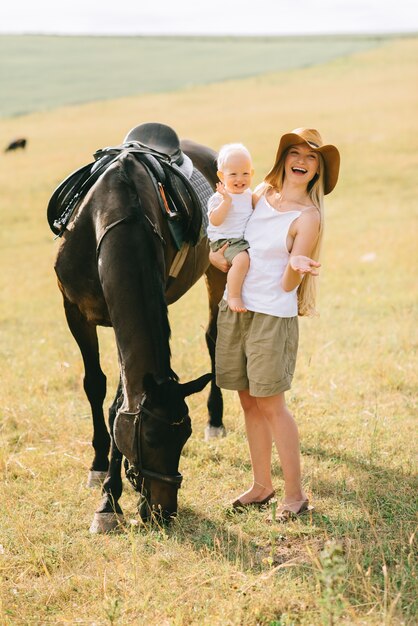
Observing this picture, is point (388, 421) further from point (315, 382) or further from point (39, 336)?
point (39, 336)

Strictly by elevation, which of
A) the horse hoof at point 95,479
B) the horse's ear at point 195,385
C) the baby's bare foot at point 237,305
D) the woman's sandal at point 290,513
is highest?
the baby's bare foot at point 237,305

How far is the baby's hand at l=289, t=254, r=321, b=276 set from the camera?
142 inches

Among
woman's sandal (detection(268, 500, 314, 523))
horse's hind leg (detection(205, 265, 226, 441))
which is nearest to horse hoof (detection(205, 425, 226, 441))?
horse's hind leg (detection(205, 265, 226, 441))

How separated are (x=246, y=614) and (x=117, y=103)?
→ 35528 mm

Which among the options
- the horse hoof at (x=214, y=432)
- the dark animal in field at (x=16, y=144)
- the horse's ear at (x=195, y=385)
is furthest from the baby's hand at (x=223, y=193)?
the dark animal in field at (x=16, y=144)

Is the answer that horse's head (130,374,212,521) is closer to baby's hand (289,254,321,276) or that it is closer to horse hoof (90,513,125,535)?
horse hoof (90,513,125,535)

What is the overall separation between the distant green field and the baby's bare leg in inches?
1305

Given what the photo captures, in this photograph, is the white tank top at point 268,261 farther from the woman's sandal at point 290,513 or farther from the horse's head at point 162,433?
the woman's sandal at point 290,513

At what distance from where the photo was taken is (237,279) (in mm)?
3949

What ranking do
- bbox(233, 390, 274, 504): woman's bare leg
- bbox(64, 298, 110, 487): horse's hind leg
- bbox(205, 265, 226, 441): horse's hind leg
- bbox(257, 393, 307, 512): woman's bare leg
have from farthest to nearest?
bbox(205, 265, 226, 441): horse's hind leg → bbox(64, 298, 110, 487): horse's hind leg → bbox(233, 390, 274, 504): woman's bare leg → bbox(257, 393, 307, 512): woman's bare leg

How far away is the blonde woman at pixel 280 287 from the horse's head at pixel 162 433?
50 centimetres

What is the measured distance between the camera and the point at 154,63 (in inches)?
2003

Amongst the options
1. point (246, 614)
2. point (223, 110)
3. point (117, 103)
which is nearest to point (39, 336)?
point (246, 614)

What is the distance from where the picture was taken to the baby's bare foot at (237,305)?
3.94 metres
